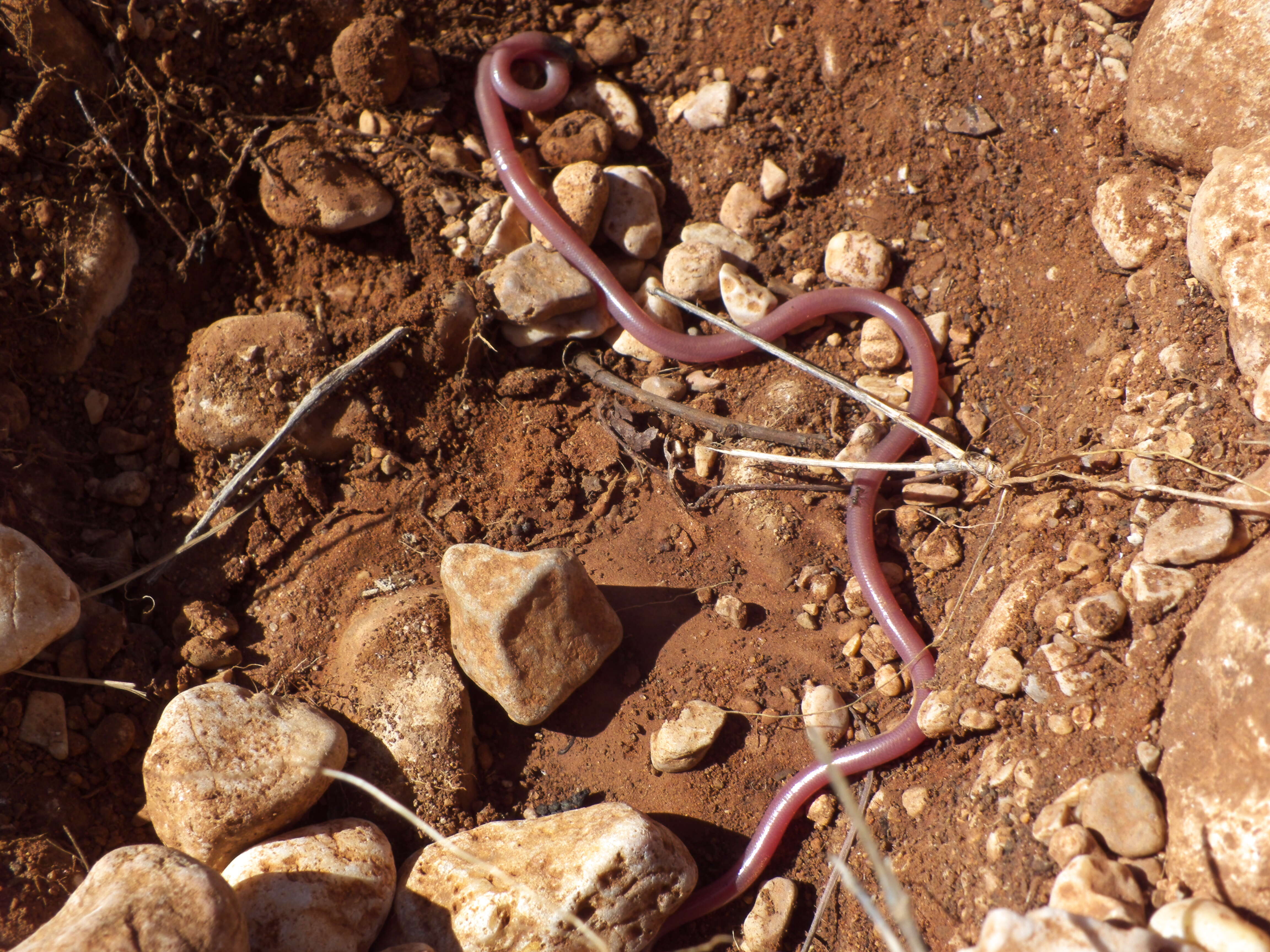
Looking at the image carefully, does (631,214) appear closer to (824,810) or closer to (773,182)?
(773,182)

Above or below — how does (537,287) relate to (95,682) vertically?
above

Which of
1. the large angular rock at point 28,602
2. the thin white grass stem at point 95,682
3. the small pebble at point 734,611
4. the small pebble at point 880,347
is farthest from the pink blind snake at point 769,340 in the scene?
the large angular rock at point 28,602

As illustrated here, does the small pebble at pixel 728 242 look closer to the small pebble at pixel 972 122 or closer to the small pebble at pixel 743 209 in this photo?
Result: the small pebble at pixel 743 209

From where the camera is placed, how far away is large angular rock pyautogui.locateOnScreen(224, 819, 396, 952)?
3182 mm

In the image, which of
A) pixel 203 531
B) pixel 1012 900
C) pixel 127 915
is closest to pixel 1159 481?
pixel 1012 900

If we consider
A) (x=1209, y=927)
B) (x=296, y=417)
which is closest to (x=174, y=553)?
(x=296, y=417)

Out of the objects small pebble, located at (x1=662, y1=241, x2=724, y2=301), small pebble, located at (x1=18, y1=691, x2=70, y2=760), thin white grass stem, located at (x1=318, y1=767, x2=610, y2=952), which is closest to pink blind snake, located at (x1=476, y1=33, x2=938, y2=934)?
small pebble, located at (x1=662, y1=241, x2=724, y2=301)

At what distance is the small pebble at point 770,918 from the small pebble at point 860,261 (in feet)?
10.6

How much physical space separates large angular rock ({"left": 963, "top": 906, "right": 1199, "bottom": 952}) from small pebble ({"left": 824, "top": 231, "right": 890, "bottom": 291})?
129 inches

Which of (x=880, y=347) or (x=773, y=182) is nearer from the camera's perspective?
(x=880, y=347)

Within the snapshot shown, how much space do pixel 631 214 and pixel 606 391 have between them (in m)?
1.13

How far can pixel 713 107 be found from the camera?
4957mm

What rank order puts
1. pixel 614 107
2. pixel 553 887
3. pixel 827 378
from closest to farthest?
pixel 553 887 < pixel 827 378 < pixel 614 107

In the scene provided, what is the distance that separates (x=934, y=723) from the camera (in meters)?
3.54
